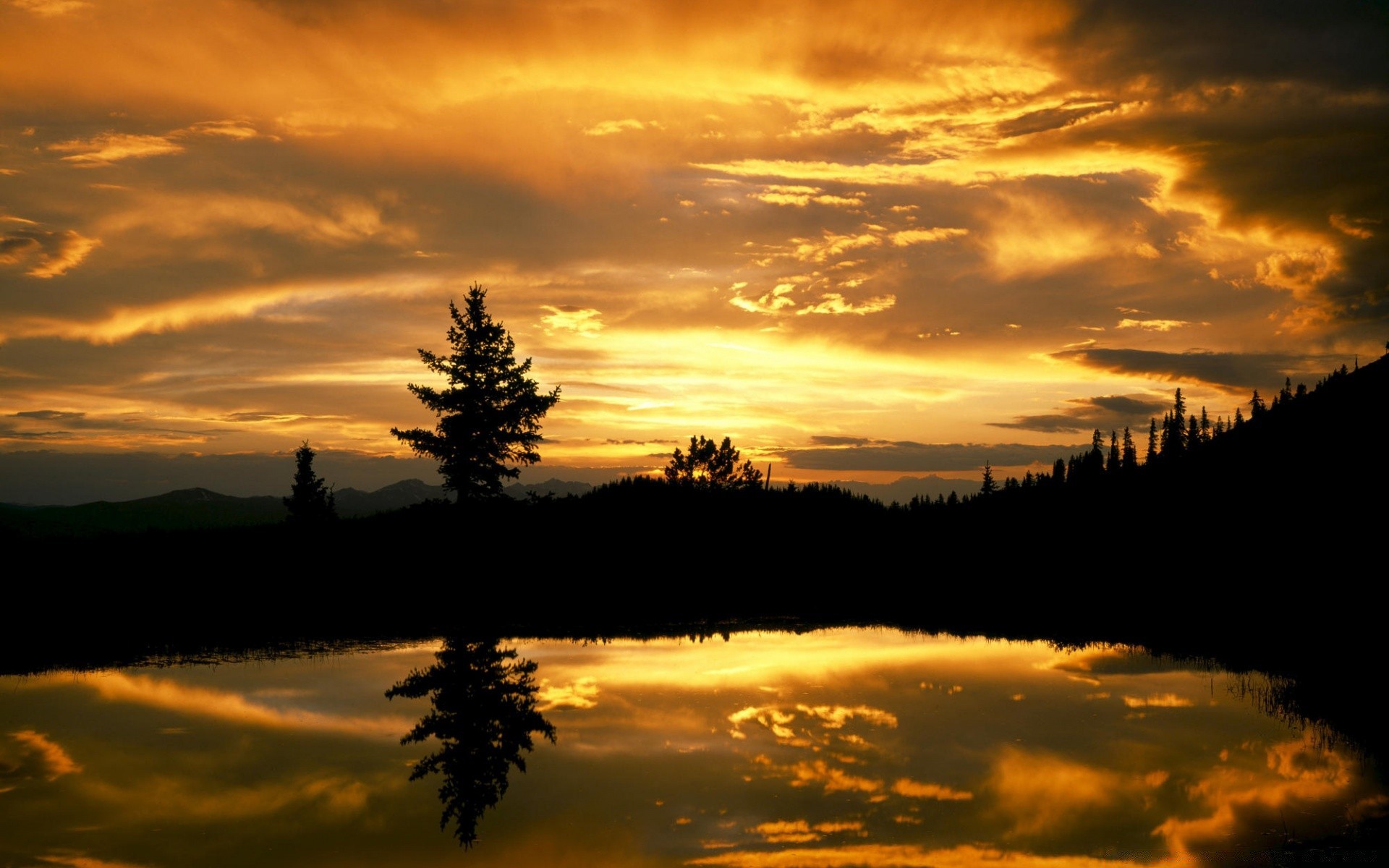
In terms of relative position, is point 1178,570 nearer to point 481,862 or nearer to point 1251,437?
point 481,862

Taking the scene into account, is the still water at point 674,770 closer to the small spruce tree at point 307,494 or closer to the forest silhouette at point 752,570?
the forest silhouette at point 752,570

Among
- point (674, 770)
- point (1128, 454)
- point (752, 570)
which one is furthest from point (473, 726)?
point (1128, 454)

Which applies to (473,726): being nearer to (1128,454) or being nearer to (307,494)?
(307,494)

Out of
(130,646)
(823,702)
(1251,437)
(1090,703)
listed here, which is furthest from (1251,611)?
(1251,437)

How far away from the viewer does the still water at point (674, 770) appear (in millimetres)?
11992

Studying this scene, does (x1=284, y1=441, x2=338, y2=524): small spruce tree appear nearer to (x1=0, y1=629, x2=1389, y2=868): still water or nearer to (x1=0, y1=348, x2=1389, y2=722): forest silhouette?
(x1=0, y1=348, x2=1389, y2=722): forest silhouette

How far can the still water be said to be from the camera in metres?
12.0

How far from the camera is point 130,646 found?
2911cm

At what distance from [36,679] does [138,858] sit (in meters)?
15.9

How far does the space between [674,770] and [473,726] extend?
522 centimetres

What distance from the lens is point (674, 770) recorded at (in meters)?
15.4

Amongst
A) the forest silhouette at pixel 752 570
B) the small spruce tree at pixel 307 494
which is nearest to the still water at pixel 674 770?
the forest silhouette at pixel 752 570

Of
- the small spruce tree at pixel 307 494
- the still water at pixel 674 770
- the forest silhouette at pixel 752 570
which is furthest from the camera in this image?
the small spruce tree at pixel 307 494

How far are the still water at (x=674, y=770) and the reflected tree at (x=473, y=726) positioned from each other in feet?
0.36
